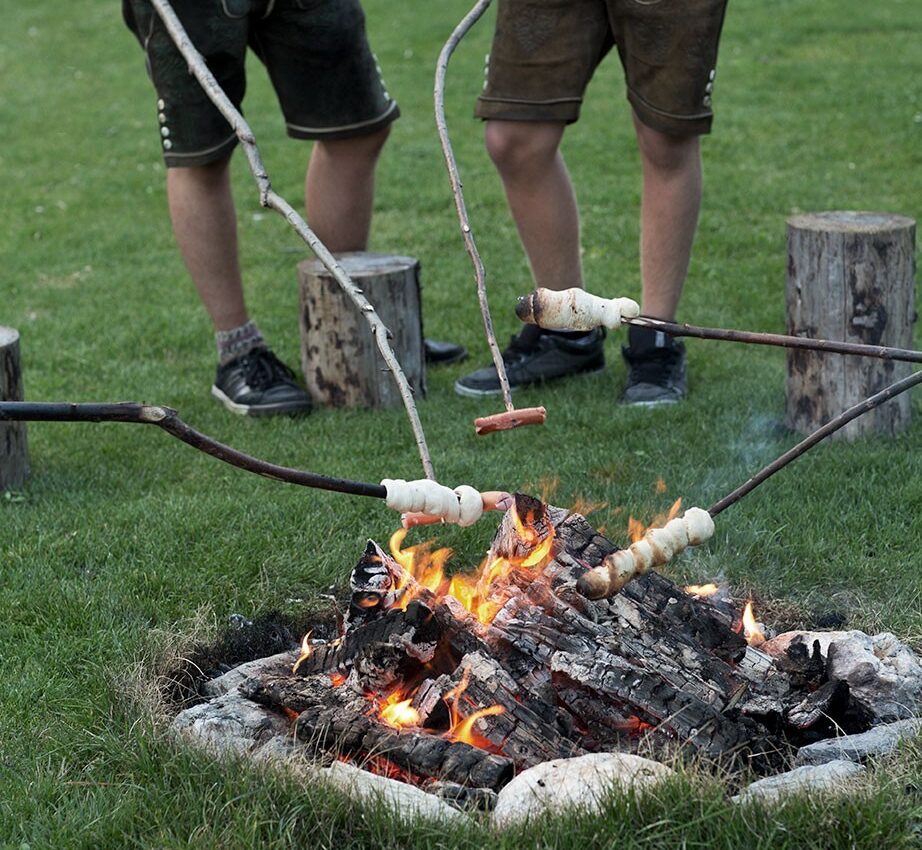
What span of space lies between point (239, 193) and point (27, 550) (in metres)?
5.01

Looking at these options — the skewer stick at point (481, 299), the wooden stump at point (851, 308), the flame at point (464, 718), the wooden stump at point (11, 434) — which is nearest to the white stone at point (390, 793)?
the flame at point (464, 718)

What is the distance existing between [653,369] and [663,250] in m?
0.46

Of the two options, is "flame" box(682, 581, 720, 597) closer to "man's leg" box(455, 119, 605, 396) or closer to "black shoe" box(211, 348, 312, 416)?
"man's leg" box(455, 119, 605, 396)

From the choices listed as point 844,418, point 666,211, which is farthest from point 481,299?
point 666,211

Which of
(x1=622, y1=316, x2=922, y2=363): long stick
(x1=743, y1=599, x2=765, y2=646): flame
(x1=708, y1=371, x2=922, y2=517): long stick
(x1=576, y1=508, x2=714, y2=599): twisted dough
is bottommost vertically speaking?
(x1=743, y1=599, x2=765, y2=646): flame

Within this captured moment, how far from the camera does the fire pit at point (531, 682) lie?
268 centimetres

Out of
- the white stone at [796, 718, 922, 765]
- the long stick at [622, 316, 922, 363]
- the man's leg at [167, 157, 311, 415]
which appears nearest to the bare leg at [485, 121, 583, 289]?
the man's leg at [167, 157, 311, 415]

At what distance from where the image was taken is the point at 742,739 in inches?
106

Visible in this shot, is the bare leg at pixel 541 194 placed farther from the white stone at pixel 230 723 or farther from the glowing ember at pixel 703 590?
the white stone at pixel 230 723

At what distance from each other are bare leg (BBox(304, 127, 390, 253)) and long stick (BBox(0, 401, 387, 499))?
3273 mm

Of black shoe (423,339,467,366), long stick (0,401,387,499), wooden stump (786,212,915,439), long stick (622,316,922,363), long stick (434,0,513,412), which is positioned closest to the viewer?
long stick (0,401,387,499)

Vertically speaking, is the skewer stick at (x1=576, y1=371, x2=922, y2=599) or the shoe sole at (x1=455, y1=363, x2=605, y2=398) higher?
the skewer stick at (x1=576, y1=371, x2=922, y2=599)

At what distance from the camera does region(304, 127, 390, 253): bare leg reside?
5.37 metres

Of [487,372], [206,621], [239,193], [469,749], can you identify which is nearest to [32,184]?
[239,193]
